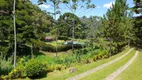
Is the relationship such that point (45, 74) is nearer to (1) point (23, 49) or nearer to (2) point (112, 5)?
(1) point (23, 49)

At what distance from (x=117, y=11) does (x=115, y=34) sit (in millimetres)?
4562

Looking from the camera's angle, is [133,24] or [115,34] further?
[133,24]

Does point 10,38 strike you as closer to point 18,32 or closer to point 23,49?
point 18,32

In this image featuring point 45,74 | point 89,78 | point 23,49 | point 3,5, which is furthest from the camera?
point 23,49

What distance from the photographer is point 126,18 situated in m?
34.6

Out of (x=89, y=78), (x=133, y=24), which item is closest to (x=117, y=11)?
(x=133, y=24)

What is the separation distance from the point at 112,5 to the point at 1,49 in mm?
16851

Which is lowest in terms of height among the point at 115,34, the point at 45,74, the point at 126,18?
the point at 45,74

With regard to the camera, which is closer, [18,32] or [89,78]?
[89,78]

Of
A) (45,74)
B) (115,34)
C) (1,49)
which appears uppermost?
(115,34)

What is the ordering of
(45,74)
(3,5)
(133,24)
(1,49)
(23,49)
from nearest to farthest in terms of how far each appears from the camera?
1. (45,74)
2. (1,49)
3. (3,5)
4. (23,49)
5. (133,24)

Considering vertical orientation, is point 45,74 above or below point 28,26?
below

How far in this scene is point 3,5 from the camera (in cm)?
2705

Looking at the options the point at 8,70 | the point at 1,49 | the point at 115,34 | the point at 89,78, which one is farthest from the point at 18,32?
the point at 89,78
